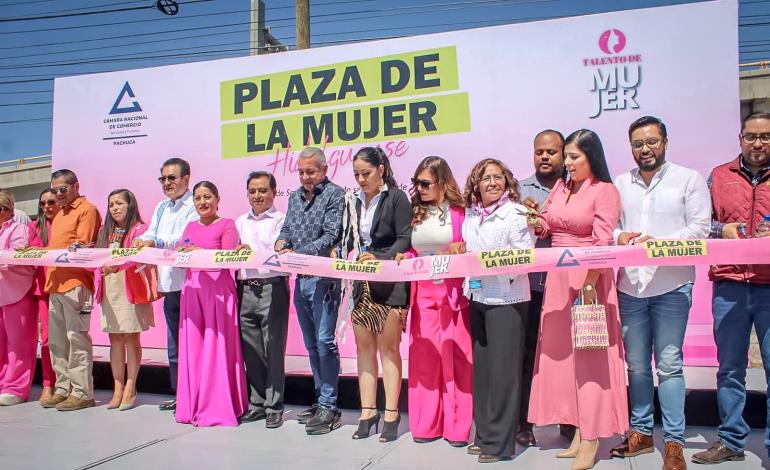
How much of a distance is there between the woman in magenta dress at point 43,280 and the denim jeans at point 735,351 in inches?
186

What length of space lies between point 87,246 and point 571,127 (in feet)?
12.9

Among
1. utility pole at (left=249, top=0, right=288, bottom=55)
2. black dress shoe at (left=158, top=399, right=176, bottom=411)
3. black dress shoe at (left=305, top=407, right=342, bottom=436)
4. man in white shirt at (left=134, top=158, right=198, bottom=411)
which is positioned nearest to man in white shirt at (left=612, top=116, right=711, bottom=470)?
black dress shoe at (left=305, top=407, right=342, bottom=436)

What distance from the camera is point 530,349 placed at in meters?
3.67

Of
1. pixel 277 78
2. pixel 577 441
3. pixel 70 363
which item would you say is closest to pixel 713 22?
pixel 577 441

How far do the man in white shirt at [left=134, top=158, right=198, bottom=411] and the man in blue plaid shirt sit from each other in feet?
3.11

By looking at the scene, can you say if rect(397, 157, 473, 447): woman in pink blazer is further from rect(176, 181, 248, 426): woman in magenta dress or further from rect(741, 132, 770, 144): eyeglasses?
rect(741, 132, 770, 144): eyeglasses

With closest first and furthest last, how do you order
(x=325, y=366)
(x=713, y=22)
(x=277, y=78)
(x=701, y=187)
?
(x=701, y=187) → (x=325, y=366) → (x=713, y=22) → (x=277, y=78)

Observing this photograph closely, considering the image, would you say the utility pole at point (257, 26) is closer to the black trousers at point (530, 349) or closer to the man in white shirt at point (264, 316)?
the man in white shirt at point (264, 316)

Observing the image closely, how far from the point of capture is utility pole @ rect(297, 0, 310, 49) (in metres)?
8.94

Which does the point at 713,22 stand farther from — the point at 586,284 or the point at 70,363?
the point at 70,363

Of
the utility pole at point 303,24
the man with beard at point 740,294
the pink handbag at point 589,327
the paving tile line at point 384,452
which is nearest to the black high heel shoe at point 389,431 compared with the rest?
the paving tile line at point 384,452

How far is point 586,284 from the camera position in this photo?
3.23 m

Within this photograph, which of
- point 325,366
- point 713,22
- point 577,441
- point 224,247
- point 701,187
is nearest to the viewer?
point 701,187

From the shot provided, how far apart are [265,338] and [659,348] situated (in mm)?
2471
